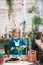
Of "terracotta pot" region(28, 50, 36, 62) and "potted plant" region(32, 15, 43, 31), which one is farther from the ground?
"potted plant" region(32, 15, 43, 31)

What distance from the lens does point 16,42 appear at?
1686mm

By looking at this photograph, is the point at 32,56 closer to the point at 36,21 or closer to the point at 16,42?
the point at 16,42

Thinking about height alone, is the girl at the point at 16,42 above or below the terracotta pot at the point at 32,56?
above

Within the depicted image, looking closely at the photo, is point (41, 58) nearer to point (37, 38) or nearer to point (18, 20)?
point (37, 38)

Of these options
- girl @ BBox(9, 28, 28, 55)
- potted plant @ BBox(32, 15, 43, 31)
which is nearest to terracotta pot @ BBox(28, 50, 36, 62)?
girl @ BBox(9, 28, 28, 55)

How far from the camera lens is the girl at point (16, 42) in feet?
5.47

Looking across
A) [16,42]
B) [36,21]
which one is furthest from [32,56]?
[36,21]

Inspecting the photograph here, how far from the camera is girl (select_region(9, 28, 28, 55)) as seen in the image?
1667mm

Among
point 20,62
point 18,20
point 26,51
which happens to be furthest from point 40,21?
point 20,62

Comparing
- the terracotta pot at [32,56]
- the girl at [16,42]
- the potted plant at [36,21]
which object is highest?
the potted plant at [36,21]

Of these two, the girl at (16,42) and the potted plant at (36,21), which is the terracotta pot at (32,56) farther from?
the potted plant at (36,21)

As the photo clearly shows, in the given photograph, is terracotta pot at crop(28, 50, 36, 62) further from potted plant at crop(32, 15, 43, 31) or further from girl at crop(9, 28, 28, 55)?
potted plant at crop(32, 15, 43, 31)

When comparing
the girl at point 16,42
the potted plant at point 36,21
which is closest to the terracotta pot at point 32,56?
the girl at point 16,42

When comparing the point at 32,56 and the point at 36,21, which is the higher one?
the point at 36,21
